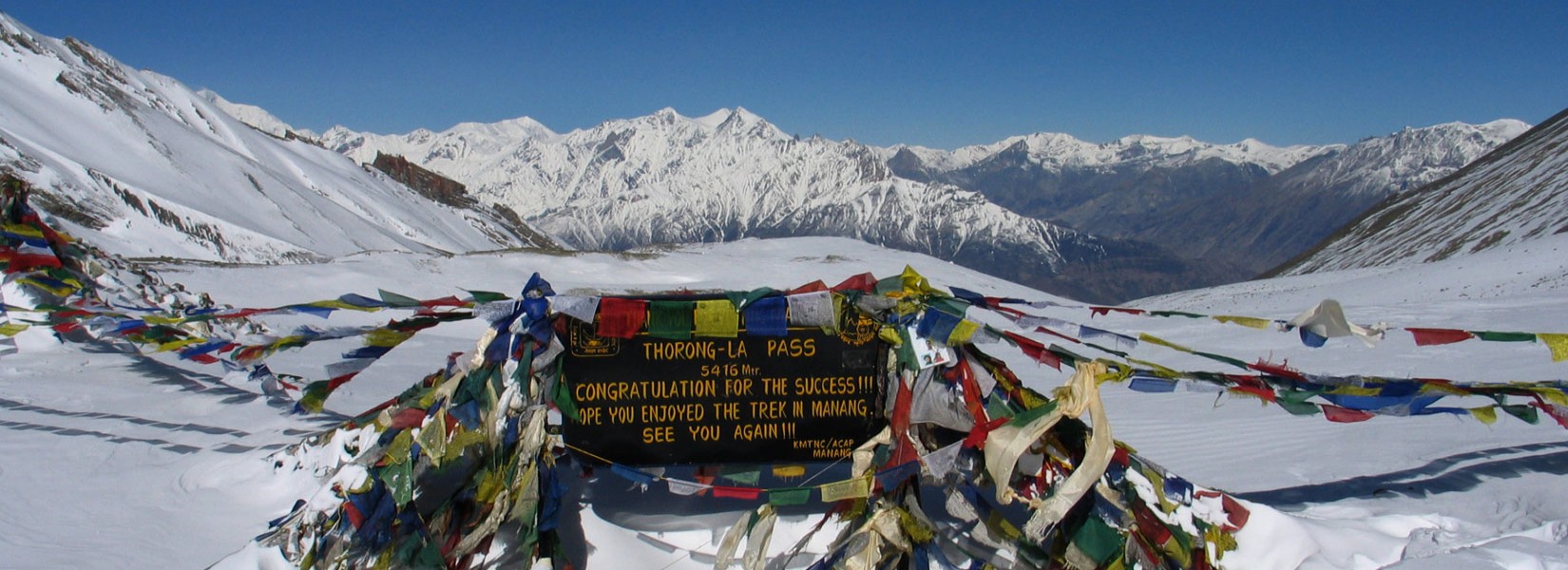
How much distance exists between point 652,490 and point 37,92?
62629 mm

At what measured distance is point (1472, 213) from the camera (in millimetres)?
75250

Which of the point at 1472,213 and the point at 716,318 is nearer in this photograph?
the point at 716,318

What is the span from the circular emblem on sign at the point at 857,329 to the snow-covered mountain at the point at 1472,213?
58479 millimetres

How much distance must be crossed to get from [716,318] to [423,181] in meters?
110

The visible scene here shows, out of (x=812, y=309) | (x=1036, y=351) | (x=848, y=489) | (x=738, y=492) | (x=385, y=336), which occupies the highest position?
(x=812, y=309)

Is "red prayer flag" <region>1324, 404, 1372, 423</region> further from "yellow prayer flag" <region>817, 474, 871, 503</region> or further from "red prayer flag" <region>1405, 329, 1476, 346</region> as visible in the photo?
"yellow prayer flag" <region>817, 474, 871, 503</region>

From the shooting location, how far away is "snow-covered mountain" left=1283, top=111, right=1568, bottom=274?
61.6 meters

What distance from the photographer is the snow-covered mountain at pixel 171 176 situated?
34.1 metres

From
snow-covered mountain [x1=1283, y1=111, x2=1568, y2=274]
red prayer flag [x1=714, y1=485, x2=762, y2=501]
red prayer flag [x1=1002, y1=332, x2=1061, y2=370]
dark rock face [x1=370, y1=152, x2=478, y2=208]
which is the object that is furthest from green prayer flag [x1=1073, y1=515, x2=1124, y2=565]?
dark rock face [x1=370, y1=152, x2=478, y2=208]

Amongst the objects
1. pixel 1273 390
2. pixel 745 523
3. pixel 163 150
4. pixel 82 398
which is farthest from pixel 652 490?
pixel 163 150

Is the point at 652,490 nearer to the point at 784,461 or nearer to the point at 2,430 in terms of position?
the point at 784,461

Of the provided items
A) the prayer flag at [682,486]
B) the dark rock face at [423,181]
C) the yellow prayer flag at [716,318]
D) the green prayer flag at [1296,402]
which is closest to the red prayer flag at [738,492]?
the prayer flag at [682,486]

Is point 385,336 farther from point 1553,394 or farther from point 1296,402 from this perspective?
point 1553,394

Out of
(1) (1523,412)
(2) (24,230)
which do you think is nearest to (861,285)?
(1) (1523,412)
